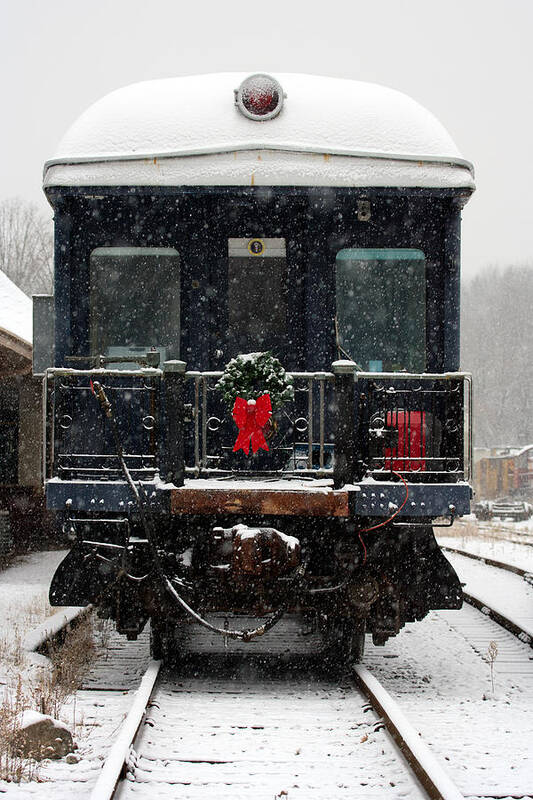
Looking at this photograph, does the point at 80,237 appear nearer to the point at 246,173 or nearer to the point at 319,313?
the point at 246,173

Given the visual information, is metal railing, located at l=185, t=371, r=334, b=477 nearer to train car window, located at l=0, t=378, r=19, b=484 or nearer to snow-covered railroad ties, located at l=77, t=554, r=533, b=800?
snow-covered railroad ties, located at l=77, t=554, r=533, b=800

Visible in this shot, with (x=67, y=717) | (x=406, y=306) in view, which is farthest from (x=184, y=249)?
(x=67, y=717)

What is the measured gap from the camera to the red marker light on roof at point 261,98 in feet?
22.7

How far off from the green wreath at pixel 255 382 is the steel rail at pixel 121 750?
6.82 ft

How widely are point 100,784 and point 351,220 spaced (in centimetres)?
477

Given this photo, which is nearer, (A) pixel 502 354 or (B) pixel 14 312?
(B) pixel 14 312

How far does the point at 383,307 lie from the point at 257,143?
1639mm

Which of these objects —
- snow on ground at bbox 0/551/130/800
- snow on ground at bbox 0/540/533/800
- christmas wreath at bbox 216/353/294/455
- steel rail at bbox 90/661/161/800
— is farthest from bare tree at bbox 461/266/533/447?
steel rail at bbox 90/661/161/800

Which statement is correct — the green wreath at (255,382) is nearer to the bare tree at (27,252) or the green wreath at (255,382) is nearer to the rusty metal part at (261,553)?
the rusty metal part at (261,553)

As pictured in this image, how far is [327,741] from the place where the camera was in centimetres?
516

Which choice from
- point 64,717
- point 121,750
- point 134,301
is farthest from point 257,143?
point 121,750

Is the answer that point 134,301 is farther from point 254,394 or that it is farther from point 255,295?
point 254,394

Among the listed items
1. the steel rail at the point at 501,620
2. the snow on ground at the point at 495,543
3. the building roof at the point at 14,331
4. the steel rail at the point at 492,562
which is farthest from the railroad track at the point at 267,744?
the snow on ground at the point at 495,543

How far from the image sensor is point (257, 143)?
22.1 feet
